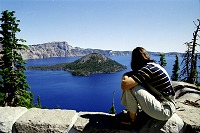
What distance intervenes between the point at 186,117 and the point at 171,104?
14.4 inches

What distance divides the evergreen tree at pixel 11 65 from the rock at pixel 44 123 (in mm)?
21122

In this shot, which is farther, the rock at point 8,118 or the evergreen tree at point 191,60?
the evergreen tree at point 191,60

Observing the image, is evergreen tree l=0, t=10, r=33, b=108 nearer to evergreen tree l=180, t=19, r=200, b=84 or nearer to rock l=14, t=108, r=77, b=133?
evergreen tree l=180, t=19, r=200, b=84

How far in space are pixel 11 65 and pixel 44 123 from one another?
73.3 feet

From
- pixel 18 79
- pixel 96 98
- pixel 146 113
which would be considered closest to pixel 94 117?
pixel 146 113

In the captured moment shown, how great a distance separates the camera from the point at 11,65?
78.3 ft

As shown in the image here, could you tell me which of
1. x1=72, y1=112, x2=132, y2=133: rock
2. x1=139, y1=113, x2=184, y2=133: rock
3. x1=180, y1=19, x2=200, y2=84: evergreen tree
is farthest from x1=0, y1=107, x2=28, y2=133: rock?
x1=180, y1=19, x2=200, y2=84: evergreen tree

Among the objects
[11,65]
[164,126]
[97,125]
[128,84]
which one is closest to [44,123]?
[97,125]

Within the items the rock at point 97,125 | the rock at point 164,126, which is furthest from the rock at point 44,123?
the rock at point 164,126

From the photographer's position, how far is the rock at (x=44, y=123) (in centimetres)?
310

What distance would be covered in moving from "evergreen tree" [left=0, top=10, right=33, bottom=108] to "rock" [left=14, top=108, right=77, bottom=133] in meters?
21.1

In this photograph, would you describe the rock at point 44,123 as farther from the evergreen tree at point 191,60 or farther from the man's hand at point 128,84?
the evergreen tree at point 191,60

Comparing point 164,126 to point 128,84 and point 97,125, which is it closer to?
point 128,84

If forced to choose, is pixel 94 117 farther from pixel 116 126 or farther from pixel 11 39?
pixel 11 39
